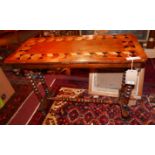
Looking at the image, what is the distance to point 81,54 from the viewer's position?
1.82 metres

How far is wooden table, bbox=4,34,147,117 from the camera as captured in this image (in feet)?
5.52

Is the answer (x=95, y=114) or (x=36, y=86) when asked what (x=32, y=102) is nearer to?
(x=36, y=86)

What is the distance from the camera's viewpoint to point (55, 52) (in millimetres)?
1915

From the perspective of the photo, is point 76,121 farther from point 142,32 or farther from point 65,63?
point 142,32

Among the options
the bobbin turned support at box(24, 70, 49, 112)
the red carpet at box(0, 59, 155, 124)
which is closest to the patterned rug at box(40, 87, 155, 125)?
the red carpet at box(0, 59, 155, 124)

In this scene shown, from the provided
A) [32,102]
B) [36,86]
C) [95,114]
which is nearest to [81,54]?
[36,86]

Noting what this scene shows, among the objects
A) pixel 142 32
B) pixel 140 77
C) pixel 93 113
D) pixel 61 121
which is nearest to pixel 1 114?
pixel 61 121

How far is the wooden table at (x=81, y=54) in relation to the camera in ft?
5.52

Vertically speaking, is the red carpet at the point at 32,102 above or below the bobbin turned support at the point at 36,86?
below

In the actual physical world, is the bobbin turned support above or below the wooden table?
below

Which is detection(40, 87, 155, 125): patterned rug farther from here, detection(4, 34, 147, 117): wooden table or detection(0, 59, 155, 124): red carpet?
detection(4, 34, 147, 117): wooden table

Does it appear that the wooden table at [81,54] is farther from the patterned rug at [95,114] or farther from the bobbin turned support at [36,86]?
the patterned rug at [95,114]

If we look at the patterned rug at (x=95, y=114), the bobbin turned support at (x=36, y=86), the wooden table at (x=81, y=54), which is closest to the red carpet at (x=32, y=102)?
the patterned rug at (x=95, y=114)

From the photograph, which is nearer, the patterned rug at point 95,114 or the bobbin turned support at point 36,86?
the bobbin turned support at point 36,86
